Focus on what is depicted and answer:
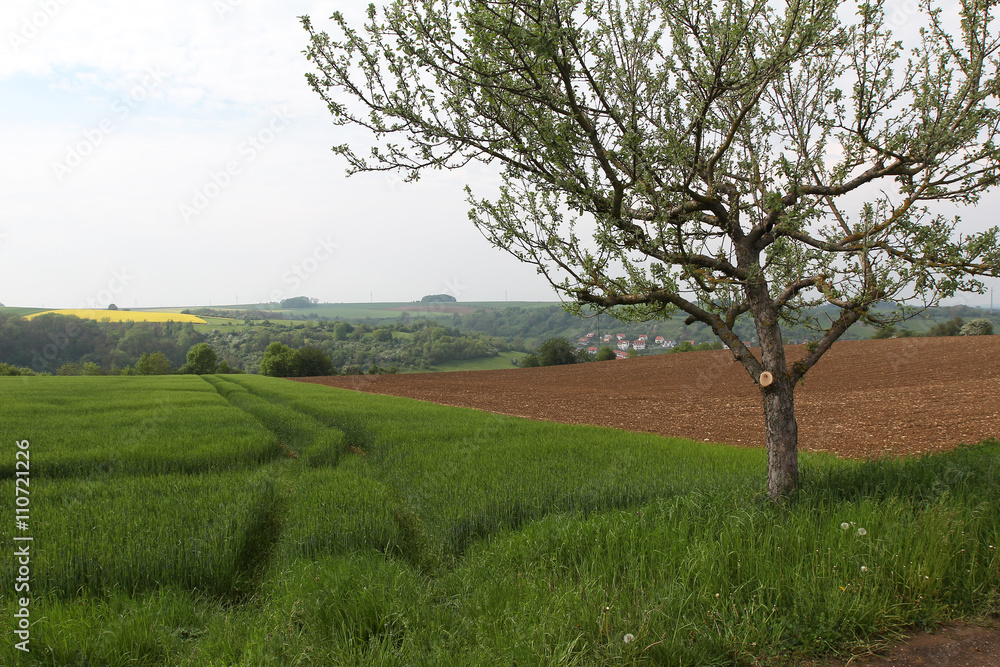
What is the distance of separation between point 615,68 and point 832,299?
4.14 metres

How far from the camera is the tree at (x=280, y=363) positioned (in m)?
66.5

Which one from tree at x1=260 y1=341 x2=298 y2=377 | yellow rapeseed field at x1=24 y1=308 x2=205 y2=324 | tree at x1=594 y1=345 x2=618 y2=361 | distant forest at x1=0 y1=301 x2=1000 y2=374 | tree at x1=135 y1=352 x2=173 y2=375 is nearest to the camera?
tree at x1=260 y1=341 x2=298 y2=377

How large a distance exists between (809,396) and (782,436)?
2695 cm

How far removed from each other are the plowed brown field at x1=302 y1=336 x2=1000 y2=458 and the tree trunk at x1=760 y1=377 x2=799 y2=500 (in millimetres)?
1959

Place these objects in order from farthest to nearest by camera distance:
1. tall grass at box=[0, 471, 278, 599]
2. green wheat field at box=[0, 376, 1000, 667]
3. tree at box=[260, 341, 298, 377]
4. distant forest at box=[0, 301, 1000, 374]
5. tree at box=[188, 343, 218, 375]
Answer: distant forest at box=[0, 301, 1000, 374], tree at box=[188, 343, 218, 375], tree at box=[260, 341, 298, 377], tall grass at box=[0, 471, 278, 599], green wheat field at box=[0, 376, 1000, 667]

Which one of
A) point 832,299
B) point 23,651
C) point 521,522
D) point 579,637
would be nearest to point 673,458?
point 521,522

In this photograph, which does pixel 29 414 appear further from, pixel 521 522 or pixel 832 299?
pixel 832 299

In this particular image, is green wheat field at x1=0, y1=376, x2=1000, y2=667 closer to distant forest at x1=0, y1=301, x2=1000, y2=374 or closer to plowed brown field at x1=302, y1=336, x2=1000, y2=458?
plowed brown field at x1=302, y1=336, x2=1000, y2=458

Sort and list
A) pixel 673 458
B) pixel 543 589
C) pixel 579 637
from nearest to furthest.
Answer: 1. pixel 579 637
2. pixel 543 589
3. pixel 673 458

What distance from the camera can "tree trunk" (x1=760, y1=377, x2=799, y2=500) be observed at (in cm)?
620

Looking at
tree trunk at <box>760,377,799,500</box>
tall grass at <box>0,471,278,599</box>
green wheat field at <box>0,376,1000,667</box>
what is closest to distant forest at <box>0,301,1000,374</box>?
green wheat field at <box>0,376,1000,667</box>

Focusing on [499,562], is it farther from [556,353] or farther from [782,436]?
[556,353]

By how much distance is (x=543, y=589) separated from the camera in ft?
14.8

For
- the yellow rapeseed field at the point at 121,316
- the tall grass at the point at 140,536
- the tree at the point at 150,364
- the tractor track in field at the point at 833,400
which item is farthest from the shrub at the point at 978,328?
the yellow rapeseed field at the point at 121,316
